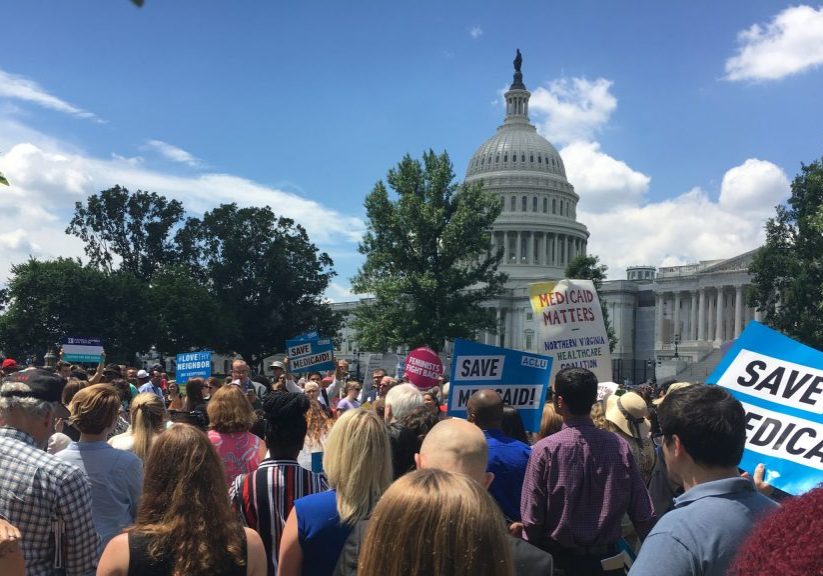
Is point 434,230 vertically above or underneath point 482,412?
above

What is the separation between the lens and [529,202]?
11250 centimetres

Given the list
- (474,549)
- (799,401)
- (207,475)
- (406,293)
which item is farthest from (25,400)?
(406,293)

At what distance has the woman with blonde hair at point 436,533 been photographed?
6.68ft

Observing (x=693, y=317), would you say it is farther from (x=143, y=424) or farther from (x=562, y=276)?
(x=143, y=424)

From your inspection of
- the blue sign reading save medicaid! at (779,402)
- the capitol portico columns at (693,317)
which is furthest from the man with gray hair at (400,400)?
the capitol portico columns at (693,317)

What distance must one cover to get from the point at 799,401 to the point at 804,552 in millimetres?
3568

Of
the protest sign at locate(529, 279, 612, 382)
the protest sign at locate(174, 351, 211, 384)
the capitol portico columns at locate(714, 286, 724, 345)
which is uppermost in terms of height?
the capitol portico columns at locate(714, 286, 724, 345)

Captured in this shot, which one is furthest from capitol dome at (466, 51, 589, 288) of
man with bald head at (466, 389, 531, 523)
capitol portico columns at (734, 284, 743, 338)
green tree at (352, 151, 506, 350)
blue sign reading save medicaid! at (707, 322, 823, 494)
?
blue sign reading save medicaid! at (707, 322, 823, 494)

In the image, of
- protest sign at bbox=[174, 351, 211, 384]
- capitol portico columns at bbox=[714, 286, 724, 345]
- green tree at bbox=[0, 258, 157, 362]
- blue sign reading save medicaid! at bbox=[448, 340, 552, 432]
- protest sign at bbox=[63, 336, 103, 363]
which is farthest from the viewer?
capitol portico columns at bbox=[714, 286, 724, 345]

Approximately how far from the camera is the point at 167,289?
58656 millimetres

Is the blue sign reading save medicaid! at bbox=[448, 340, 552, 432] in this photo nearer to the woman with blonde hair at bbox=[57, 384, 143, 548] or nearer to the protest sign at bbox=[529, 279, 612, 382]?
the protest sign at bbox=[529, 279, 612, 382]

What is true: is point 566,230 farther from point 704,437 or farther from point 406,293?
point 704,437

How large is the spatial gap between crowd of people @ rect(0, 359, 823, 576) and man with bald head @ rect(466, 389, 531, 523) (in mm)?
12

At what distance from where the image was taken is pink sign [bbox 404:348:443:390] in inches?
535
